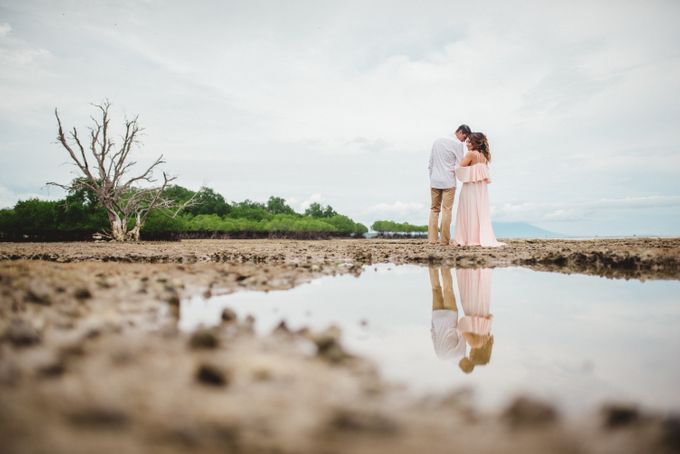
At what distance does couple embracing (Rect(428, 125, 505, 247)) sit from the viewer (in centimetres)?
1060

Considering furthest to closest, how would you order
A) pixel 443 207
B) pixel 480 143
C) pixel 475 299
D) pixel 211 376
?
1. pixel 443 207
2. pixel 480 143
3. pixel 475 299
4. pixel 211 376

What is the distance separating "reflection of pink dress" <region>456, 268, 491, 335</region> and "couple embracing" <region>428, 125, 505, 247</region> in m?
4.98

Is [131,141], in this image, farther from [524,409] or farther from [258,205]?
[258,205]

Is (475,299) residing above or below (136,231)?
below

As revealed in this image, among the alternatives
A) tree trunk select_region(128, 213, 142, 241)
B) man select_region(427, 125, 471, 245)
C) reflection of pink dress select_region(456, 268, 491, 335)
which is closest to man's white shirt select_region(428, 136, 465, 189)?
man select_region(427, 125, 471, 245)

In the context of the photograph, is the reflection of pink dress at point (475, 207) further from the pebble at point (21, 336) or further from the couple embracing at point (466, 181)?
the pebble at point (21, 336)

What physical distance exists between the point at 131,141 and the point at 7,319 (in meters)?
22.5

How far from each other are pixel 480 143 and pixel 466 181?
1.02 m

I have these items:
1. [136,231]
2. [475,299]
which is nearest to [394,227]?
[136,231]

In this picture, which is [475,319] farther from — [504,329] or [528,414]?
[528,414]

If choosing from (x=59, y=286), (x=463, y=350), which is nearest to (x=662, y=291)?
(x=463, y=350)

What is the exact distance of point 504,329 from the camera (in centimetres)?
267

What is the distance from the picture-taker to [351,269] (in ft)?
20.8

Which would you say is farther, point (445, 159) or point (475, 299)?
point (445, 159)
